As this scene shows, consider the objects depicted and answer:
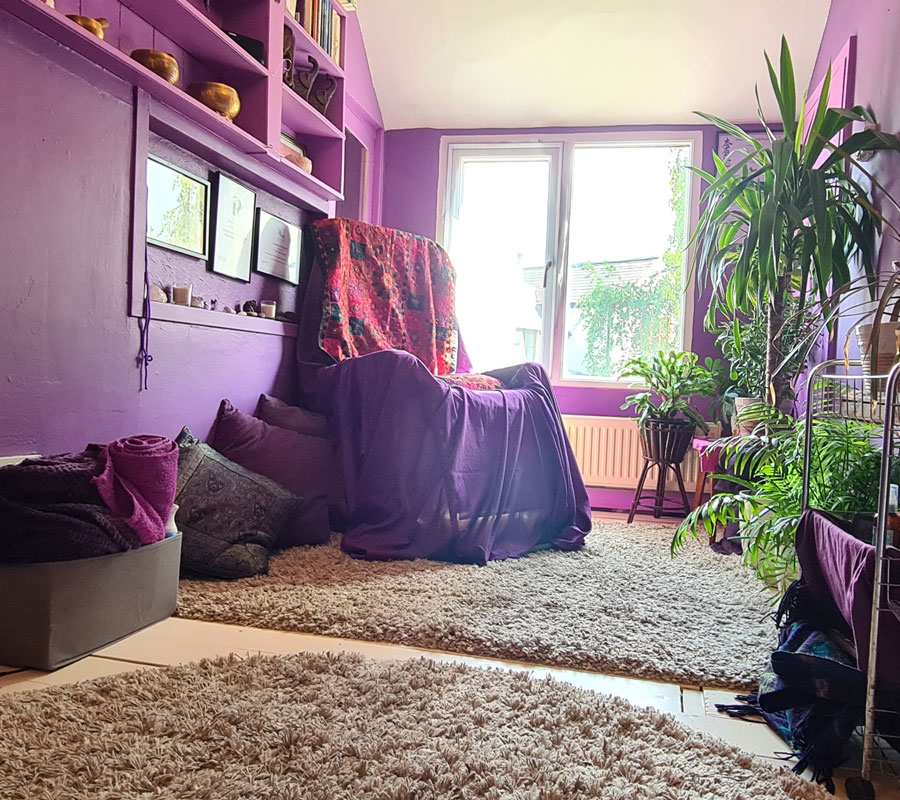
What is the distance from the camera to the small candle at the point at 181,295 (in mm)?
2312

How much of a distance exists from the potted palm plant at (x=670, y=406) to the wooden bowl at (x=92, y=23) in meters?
2.72

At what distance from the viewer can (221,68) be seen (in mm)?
2508

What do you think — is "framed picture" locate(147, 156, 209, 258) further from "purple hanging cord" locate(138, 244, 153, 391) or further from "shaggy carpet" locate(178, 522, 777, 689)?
"shaggy carpet" locate(178, 522, 777, 689)

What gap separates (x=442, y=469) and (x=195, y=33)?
162cm

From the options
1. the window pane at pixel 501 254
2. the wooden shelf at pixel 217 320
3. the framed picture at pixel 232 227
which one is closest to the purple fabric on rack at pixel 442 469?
the wooden shelf at pixel 217 320

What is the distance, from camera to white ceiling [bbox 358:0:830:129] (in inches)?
143

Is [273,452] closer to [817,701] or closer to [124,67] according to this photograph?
[124,67]

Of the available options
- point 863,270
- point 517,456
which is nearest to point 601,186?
point 863,270

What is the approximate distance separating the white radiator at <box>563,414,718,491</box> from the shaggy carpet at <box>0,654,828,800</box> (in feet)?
8.67

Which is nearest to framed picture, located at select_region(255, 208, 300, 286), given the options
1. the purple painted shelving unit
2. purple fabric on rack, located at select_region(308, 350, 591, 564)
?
the purple painted shelving unit

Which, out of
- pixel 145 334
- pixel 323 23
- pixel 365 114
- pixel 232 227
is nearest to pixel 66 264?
pixel 145 334

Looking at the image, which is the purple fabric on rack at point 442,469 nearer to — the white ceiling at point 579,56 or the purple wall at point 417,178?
the purple wall at point 417,178

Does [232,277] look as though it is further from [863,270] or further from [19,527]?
[863,270]

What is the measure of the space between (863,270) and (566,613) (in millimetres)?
1761
